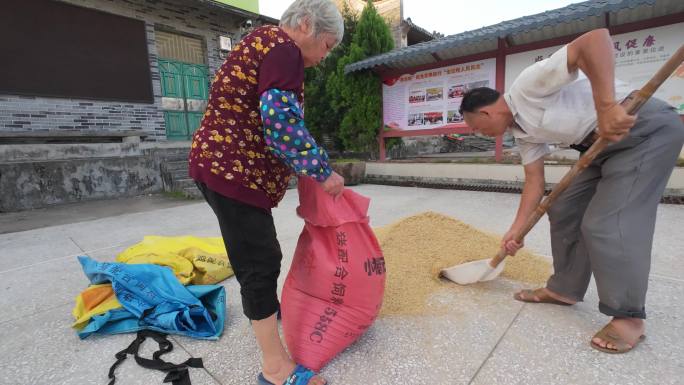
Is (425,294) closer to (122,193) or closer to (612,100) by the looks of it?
(612,100)

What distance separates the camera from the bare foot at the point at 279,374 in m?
1.25

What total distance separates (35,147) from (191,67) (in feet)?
11.0

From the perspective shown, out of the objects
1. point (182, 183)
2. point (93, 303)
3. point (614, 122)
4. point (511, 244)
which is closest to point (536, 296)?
point (511, 244)

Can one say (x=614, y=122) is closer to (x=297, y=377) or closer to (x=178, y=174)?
(x=297, y=377)

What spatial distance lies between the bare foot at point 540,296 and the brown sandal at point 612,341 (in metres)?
0.27

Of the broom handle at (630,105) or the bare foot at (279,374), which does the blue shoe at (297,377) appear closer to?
the bare foot at (279,374)

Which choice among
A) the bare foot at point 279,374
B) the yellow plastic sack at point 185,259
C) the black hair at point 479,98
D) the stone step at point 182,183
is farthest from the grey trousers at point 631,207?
the stone step at point 182,183

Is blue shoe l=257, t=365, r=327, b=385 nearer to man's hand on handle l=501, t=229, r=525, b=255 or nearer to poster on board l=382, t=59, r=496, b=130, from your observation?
man's hand on handle l=501, t=229, r=525, b=255

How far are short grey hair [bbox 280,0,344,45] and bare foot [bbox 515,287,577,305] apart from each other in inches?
62.1

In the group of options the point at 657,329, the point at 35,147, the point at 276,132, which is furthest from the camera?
the point at 35,147

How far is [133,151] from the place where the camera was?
20.9 ft

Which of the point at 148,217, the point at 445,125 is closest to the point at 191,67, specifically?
the point at 148,217

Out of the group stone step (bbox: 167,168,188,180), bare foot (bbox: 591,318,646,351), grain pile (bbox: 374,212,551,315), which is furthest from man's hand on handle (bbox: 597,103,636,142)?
stone step (bbox: 167,168,188,180)

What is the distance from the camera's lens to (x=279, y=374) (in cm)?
127
